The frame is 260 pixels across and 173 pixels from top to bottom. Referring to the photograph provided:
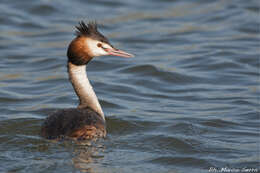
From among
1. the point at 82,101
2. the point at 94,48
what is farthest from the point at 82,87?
the point at 94,48

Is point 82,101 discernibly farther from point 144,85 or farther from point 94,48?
point 144,85

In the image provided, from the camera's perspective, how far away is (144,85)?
11117mm

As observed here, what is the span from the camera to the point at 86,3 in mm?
16828

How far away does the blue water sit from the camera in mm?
7223

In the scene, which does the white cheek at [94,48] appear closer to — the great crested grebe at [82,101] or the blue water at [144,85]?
the great crested grebe at [82,101]

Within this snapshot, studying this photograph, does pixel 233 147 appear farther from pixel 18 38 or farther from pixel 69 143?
pixel 18 38

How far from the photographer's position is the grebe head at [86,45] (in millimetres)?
7961

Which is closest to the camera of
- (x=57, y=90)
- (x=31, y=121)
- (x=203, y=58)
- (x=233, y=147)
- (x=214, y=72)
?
(x=233, y=147)

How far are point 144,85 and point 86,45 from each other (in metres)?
3.29

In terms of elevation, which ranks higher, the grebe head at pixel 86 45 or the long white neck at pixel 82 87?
the grebe head at pixel 86 45

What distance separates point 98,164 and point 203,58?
6117 mm

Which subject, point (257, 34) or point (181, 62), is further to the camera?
point (257, 34)

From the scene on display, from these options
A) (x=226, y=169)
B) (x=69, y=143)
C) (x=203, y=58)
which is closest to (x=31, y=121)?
(x=69, y=143)

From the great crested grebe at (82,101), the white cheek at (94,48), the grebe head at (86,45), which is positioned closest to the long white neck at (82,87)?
the great crested grebe at (82,101)
